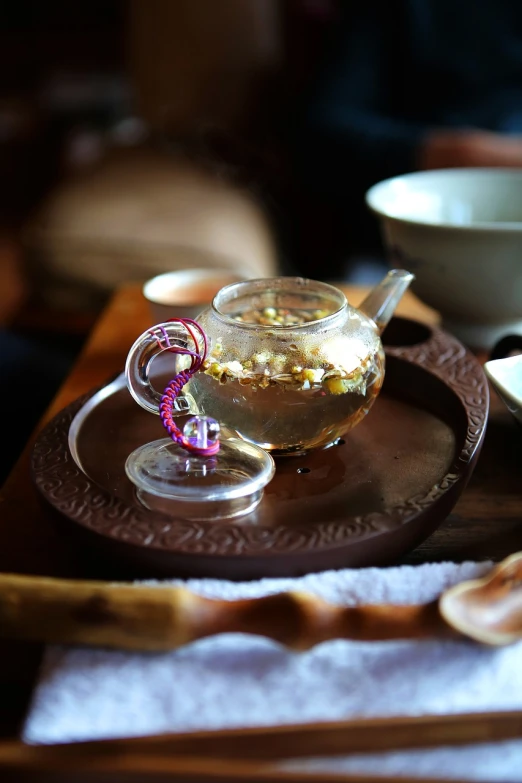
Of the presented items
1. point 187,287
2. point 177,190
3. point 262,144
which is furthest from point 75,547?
point 262,144

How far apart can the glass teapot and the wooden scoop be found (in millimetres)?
126

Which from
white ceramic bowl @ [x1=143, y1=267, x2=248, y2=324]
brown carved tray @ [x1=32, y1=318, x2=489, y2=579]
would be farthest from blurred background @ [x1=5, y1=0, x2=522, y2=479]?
brown carved tray @ [x1=32, y1=318, x2=489, y2=579]

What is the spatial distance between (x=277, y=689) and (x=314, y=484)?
13cm

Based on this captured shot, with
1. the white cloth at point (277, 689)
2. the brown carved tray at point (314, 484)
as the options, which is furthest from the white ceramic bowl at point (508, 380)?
the white cloth at point (277, 689)

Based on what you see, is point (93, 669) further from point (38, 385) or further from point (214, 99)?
point (214, 99)

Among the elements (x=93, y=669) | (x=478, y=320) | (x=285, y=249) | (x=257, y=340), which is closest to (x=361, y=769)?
(x=93, y=669)

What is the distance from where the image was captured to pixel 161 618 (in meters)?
0.34

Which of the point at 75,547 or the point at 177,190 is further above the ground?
the point at 75,547

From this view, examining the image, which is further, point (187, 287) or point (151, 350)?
point (187, 287)

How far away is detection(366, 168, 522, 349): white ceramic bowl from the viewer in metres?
0.61

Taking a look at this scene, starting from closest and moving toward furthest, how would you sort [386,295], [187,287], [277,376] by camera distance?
1. [277,376]
2. [386,295]
3. [187,287]

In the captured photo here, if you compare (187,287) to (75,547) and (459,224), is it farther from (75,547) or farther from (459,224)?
(75,547)

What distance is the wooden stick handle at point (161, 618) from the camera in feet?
1.11

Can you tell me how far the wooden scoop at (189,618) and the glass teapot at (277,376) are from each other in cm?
13
